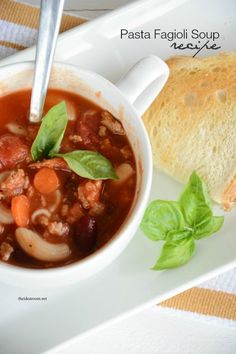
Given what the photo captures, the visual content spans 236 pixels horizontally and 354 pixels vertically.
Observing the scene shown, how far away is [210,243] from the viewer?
2348mm

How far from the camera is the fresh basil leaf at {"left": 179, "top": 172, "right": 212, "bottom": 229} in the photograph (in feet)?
7.36

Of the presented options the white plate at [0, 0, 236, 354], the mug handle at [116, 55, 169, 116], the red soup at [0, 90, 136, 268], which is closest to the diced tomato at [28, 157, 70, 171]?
the red soup at [0, 90, 136, 268]

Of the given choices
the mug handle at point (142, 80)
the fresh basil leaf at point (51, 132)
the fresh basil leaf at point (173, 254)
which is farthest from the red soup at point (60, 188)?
the fresh basil leaf at point (173, 254)

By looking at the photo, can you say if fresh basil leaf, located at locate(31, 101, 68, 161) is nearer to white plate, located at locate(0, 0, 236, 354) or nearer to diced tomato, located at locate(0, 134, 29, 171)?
diced tomato, located at locate(0, 134, 29, 171)

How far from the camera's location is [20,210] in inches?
79.9

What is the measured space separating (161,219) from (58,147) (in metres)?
0.44

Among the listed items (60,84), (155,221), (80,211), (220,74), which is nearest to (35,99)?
(60,84)

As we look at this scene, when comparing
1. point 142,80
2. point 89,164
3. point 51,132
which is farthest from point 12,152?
point 142,80

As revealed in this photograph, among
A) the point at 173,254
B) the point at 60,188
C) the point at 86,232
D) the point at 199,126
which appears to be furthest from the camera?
the point at 199,126

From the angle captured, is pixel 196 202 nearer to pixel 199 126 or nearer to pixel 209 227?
pixel 209 227

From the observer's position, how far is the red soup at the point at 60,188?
2.01m

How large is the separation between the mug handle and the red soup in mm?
146

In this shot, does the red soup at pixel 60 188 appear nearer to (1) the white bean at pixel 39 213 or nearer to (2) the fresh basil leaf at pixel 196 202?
(1) the white bean at pixel 39 213

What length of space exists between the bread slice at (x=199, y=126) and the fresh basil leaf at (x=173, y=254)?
0.24 meters
